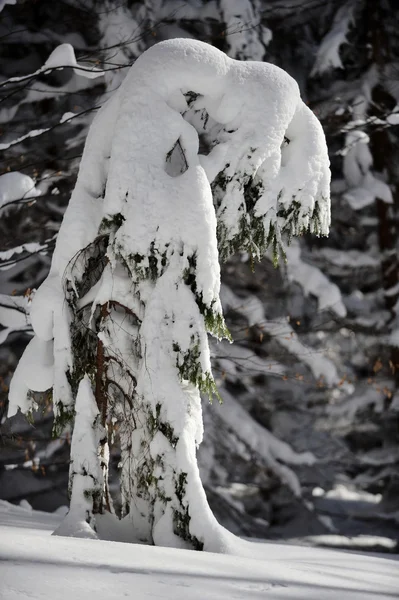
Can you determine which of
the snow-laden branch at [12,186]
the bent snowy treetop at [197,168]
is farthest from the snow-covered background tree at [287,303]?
the bent snowy treetop at [197,168]

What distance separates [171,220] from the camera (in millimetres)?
4406

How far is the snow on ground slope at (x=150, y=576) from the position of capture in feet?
8.23

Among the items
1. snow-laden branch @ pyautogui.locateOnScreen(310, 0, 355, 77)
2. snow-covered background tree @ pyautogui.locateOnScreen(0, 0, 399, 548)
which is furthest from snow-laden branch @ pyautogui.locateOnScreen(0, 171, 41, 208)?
snow-laden branch @ pyautogui.locateOnScreen(310, 0, 355, 77)

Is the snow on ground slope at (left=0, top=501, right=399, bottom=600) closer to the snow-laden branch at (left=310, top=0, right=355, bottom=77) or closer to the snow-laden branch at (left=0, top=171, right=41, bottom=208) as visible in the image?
the snow-laden branch at (left=0, top=171, right=41, bottom=208)

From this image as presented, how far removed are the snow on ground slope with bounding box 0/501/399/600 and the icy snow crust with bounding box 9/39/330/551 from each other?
2.41ft

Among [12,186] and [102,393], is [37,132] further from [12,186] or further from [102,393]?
[102,393]

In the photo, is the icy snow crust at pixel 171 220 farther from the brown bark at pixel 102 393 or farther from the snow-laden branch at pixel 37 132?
the snow-laden branch at pixel 37 132

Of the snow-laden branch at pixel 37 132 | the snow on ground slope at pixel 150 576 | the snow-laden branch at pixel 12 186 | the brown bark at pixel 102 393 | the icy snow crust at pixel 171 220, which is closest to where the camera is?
the snow on ground slope at pixel 150 576

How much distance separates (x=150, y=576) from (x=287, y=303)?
9.55 meters

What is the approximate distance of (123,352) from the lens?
479cm

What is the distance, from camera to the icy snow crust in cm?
442

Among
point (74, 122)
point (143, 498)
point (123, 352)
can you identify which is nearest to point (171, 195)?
point (123, 352)

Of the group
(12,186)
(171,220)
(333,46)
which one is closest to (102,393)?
(171,220)

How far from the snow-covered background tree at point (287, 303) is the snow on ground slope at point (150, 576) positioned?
22.4 feet
